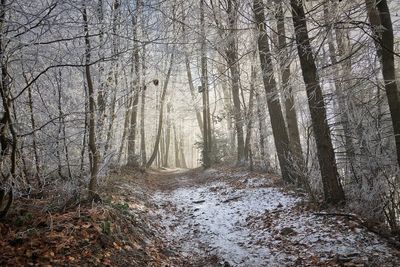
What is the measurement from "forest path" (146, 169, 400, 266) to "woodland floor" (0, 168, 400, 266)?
0.05ft

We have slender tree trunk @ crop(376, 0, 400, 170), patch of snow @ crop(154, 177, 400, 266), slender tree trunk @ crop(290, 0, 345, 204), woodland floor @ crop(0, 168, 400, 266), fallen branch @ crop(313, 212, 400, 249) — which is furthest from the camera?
slender tree trunk @ crop(290, 0, 345, 204)

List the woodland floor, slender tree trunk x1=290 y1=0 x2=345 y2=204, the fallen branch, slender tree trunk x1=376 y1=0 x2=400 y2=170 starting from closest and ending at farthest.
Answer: the woodland floor
the fallen branch
slender tree trunk x1=376 y1=0 x2=400 y2=170
slender tree trunk x1=290 y1=0 x2=345 y2=204

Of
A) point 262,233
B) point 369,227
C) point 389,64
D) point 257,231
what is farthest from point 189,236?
point 389,64

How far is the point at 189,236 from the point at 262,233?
1.65m

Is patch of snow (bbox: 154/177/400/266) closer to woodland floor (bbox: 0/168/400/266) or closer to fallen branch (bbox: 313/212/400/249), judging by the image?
woodland floor (bbox: 0/168/400/266)

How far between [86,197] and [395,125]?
6262 mm

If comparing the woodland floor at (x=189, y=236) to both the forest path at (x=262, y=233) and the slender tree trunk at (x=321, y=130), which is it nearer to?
the forest path at (x=262, y=233)

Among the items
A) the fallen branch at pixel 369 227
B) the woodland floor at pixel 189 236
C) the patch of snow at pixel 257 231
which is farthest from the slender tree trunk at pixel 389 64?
the woodland floor at pixel 189 236

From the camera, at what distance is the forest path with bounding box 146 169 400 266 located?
18.6ft

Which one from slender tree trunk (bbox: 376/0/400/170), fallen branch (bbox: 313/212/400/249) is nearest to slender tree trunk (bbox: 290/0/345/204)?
fallen branch (bbox: 313/212/400/249)

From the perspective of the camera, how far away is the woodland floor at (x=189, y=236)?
527 cm

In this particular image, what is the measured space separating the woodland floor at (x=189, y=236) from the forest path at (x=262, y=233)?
16 millimetres

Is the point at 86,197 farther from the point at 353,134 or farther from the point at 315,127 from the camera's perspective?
the point at 353,134

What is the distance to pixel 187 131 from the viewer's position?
159 ft
